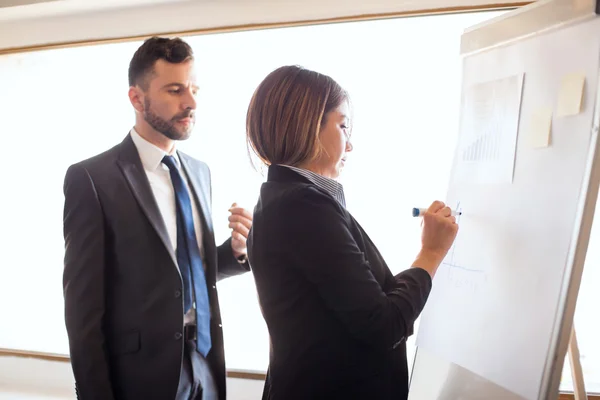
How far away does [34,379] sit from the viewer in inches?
102

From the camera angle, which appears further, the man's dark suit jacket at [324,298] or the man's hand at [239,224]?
the man's hand at [239,224]

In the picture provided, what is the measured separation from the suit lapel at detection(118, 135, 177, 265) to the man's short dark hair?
0.20m

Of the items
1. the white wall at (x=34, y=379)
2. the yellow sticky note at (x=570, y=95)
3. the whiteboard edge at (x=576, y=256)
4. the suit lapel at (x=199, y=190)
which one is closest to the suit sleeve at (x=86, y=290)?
the suit lapel at (x=199, y=190)

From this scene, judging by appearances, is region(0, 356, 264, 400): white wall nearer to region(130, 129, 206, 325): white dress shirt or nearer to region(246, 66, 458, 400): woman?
region(130, 129, 206, 325): white dress shirt

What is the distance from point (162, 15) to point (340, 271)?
1.78 meters

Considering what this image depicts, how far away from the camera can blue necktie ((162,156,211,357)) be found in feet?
4.83

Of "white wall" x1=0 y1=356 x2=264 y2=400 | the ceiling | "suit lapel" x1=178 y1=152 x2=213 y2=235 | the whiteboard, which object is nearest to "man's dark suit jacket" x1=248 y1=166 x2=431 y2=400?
the whiteboard

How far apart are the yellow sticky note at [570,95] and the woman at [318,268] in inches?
15.6

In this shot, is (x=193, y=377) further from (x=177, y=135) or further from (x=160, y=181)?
(x=177, y=135)

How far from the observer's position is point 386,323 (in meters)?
0.98

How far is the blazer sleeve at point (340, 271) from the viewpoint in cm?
97

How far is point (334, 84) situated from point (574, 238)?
59 cm

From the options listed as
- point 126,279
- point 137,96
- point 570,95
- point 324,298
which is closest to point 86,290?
point 126,279

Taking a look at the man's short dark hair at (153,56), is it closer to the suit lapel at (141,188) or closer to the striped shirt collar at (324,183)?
the suit lapel at (141,188)
